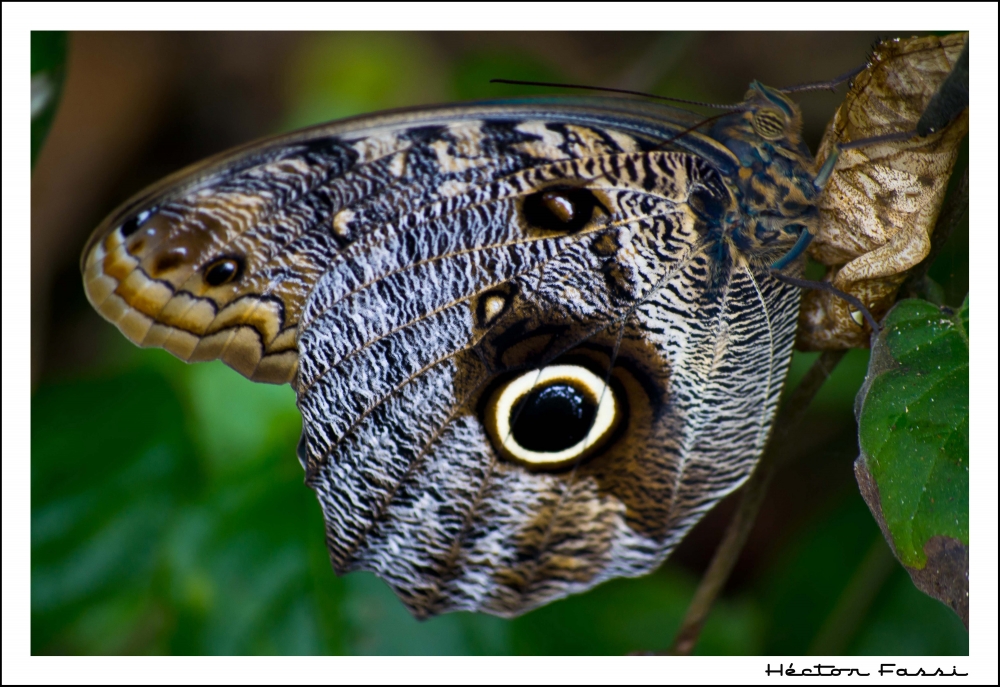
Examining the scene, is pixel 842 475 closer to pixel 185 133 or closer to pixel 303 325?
pixel 303 325

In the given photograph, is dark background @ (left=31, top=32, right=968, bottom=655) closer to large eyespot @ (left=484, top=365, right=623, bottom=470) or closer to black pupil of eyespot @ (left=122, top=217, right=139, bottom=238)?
large eyespot @ (left=484, top=365, right=623, bottom=470)

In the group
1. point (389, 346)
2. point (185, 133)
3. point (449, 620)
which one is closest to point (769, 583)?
point (449, 620)

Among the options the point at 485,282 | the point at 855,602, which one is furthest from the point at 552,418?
the point at 855,602

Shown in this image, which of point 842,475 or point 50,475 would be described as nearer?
point 50,475

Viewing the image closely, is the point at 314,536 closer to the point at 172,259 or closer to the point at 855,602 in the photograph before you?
the point at 172,259

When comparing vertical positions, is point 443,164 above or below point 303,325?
above

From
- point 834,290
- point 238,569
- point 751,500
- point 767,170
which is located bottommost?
point 238,569
